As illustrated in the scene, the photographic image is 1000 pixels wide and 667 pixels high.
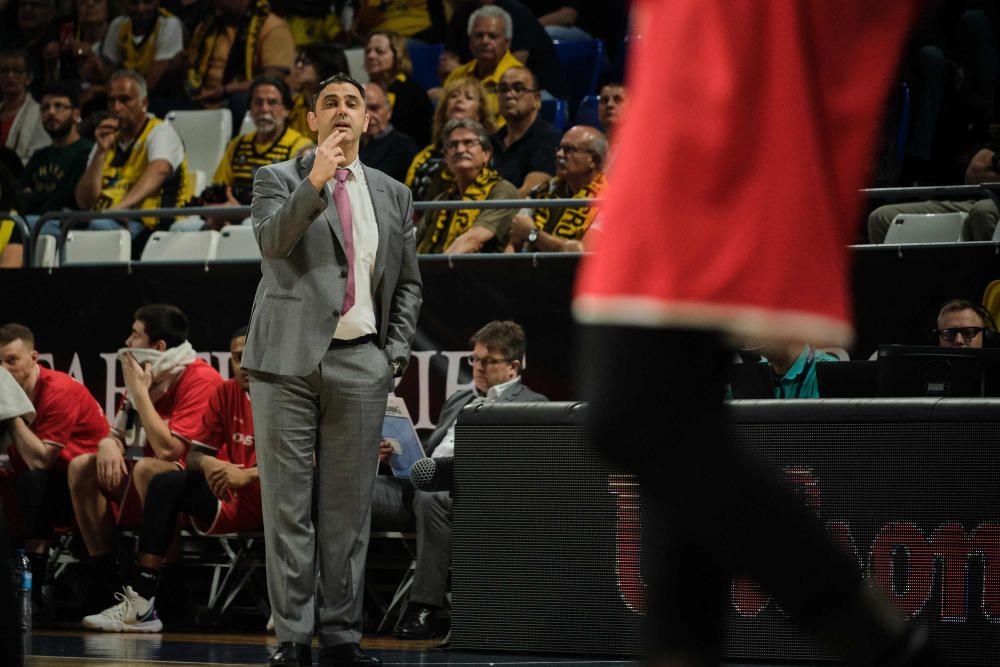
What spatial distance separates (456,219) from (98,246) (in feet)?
7.63

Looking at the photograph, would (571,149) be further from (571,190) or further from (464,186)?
(464,186)

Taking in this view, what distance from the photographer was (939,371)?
19.1 ft

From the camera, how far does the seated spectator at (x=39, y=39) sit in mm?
13211

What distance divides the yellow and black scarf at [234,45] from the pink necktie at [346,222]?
22.6 feet

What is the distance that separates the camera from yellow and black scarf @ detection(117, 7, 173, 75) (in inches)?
495

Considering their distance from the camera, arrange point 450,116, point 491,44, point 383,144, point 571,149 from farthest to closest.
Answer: point 491,44, point 383,144, point 450,116, point 571,149

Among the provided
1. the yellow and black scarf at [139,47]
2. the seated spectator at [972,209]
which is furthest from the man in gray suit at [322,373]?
the yellow and black scarf at [139,47]

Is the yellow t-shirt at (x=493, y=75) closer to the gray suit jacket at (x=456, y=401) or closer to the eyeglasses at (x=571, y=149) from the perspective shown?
the eyeglasses at (x=571, y=149)

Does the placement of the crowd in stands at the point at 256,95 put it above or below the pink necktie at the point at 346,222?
above

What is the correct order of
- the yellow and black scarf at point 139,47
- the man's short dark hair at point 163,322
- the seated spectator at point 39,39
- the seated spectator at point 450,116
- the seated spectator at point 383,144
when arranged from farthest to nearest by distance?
the seated spectator at point 39,39
the yellow and black scarf at point 139,47
the seated spectator at point 383,144
the seated spectator at point 450,116
the man's short dark hair at point 163,322

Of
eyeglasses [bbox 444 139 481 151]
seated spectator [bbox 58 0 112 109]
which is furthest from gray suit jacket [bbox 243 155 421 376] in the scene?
seated spectator [bbox 58 0 112 109]

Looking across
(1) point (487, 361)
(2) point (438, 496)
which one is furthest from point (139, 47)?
(2) point (438, 496)

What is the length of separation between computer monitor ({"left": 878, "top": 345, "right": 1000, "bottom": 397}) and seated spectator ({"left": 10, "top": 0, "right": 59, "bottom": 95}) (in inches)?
369

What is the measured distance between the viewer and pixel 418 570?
22.1ft
